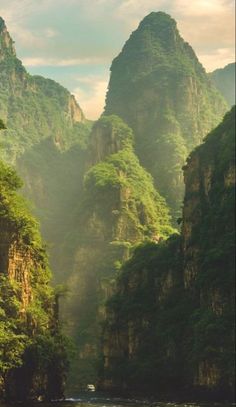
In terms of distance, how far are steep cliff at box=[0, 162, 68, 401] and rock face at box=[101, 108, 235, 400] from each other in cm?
2206

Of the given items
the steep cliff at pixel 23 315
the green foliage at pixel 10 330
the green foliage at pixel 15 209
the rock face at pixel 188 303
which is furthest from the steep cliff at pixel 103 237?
the green foliage at pixel 10 330

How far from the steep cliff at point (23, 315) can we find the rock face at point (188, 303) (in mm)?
22056

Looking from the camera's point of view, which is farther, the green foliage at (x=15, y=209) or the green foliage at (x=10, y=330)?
the green foliage at (x=15, y=209)

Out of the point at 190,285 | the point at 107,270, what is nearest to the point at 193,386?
the point at 190,285

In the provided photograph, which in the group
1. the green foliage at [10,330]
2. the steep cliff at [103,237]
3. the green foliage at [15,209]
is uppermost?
the steep cliff at [103,237]

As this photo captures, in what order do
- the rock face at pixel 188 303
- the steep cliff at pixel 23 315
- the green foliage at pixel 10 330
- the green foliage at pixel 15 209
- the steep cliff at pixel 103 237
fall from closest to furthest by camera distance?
the green foliage at pixel 10 330, the steep cliff at pixel 23 315, the green foliage at pixel 15 209, the rock face at pixel 188 303, the steep cliff at pixel 103 237

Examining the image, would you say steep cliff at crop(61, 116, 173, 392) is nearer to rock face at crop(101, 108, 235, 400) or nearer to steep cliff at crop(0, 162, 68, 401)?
rock face at crop(101, 108, 235, 400)

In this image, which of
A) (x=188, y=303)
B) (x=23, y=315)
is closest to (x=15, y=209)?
(x=23, y=315)

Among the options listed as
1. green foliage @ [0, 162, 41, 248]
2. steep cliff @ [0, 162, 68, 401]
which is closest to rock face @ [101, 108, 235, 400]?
steep cliff @ [0, 162, 68, 401]

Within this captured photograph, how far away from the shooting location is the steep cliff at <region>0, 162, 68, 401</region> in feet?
227

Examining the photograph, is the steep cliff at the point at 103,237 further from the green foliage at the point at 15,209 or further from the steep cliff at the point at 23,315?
the green foliage at the point at 15,209

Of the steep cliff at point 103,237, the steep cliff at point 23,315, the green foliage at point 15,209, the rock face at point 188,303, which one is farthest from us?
the steep cliff at point 103,237

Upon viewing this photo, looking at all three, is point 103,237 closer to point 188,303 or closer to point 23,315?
point 188,303

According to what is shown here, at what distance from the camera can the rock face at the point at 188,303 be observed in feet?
321
